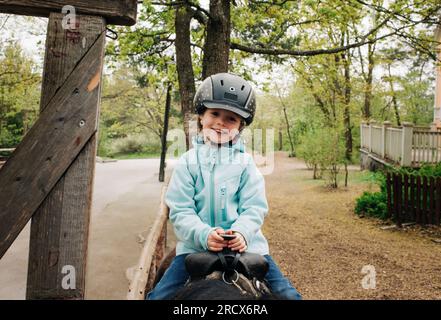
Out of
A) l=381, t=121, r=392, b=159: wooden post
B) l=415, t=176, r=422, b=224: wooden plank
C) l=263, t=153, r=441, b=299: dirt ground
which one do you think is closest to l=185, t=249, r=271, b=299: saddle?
l=263, t=153, r=441, b=299: dirt ground

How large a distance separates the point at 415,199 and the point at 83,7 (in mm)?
9495

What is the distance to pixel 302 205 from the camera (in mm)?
13094

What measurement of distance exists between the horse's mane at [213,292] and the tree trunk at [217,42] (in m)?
5.27

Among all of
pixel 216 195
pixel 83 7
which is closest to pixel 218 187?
pixel 216 195

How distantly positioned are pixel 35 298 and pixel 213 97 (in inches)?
59.3

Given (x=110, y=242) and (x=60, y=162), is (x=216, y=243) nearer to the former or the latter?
(x=60, y=162)

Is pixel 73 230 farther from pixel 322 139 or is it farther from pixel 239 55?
pixel 322 139

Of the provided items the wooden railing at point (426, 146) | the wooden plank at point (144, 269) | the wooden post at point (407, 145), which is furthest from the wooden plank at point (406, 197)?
the wooden plank at point (144, 269)

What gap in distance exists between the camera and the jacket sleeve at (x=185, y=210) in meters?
2.05

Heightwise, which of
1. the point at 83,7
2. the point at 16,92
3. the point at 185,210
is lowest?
the point at 185,210

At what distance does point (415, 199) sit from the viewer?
9.38 meters

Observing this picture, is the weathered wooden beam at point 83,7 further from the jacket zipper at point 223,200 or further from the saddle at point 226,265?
the saddle at point 226,265

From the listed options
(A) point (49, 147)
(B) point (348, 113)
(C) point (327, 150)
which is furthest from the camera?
(B) point (348, 113)

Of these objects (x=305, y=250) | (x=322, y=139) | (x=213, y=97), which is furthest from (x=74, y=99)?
(x=322, y=139)
